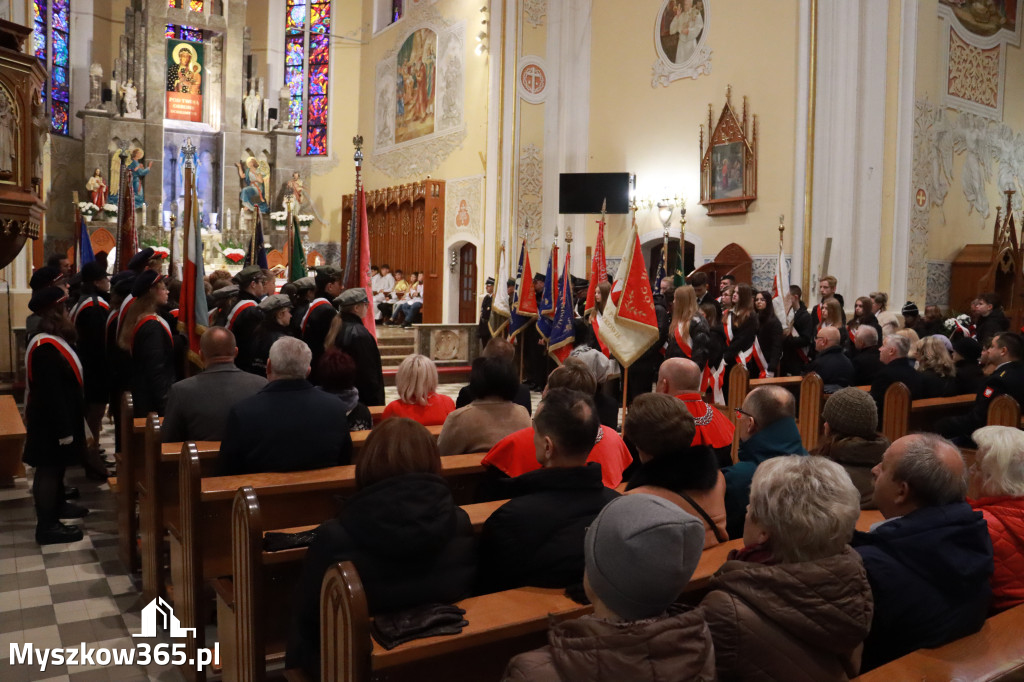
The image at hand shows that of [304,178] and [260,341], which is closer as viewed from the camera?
[260,341]

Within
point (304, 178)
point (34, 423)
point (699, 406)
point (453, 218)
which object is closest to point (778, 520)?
point (699, 406)

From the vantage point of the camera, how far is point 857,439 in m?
3.08

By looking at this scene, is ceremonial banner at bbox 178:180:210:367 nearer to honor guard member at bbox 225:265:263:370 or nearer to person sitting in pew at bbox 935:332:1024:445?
honor guard member at bbox 225:265:263:370

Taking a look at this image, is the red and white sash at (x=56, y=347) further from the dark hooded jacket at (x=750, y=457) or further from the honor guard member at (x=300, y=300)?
the dark hooded jacket at (x=750, y=457)

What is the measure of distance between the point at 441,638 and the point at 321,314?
4.31 meters

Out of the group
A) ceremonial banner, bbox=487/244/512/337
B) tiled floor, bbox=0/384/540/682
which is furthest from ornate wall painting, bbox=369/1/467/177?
tiled floor, bbox=0/384/540/682

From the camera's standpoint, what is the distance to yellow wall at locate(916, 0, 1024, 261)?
427 inches

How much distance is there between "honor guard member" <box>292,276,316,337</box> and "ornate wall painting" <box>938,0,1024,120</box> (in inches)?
375

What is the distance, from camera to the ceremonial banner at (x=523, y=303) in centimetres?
1077

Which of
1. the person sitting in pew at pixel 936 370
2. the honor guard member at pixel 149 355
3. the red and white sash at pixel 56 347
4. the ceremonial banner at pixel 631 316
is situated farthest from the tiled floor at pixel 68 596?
the person sitting in pew at pixel 936 370

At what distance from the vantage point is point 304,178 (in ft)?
70.2

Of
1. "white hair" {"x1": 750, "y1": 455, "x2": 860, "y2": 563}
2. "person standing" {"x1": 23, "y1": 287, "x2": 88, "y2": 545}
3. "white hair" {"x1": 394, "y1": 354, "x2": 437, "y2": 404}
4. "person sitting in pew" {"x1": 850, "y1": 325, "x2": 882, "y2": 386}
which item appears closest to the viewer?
"white hair" {"x1": 750, "y1": 455, "x2": 860, "y2": 563}

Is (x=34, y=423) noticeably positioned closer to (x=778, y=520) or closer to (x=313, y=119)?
(x=778, y=520)

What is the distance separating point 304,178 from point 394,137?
123 inches
